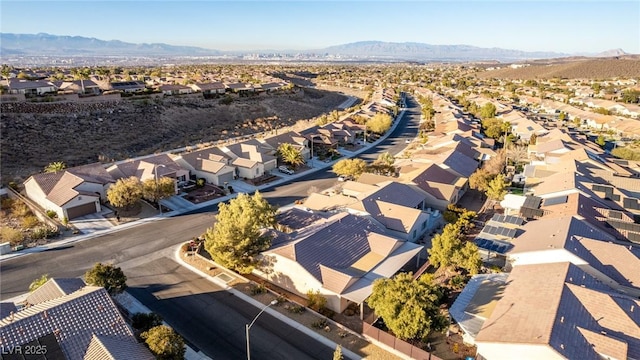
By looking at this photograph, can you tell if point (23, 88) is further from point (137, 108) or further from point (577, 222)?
point (577, 222)

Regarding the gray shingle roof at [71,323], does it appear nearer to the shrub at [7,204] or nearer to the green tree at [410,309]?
the green tree at [410,309]

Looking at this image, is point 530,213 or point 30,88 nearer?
point 530,213

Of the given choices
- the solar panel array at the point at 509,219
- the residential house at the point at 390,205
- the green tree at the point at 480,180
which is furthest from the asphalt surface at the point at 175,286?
the green tree at the point at 480,180

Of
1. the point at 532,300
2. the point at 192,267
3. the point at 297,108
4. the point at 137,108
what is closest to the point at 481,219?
the point at 532,300

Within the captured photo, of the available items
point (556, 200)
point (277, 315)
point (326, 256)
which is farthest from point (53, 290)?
point (556, 200)

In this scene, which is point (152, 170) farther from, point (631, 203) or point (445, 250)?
point (631, 203)

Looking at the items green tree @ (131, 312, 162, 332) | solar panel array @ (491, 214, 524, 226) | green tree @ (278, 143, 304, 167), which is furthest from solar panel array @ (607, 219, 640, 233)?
green tree @ (278, 143, 304, 167)

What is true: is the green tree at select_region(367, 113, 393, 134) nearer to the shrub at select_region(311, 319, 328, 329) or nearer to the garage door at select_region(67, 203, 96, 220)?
the garage door at select_region(67, 203, 96, 220)
